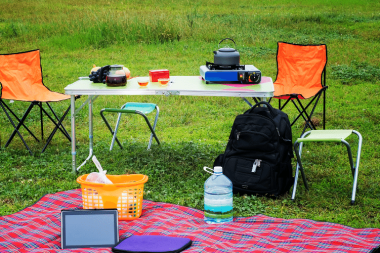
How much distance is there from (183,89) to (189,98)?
10.5 ft

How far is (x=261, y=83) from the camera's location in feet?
13.1

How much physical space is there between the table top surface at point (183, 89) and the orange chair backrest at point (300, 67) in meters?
1.50

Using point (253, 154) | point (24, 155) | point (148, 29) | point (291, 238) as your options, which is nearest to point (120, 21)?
point (148, 29)

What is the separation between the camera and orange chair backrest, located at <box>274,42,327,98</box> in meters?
5.40

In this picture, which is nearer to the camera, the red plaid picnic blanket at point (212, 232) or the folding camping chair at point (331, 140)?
the red plaid picnic blanket at point (212, 232)

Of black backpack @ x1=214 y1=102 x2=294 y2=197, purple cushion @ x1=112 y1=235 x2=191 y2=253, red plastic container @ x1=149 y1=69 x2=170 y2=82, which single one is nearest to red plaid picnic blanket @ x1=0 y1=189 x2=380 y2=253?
purple cushion @ x1=112 y1=235 x2=191 y2=253

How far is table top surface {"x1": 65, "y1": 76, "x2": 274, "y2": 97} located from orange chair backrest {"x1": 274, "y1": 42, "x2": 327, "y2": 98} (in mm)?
1504

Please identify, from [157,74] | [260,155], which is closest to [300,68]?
[157,74]

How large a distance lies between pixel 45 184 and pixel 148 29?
729 centimetres

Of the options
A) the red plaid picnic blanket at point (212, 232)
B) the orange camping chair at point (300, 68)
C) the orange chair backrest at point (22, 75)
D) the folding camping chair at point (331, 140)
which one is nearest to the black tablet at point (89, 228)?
the red plaid picnic blanket at point (212, 232)

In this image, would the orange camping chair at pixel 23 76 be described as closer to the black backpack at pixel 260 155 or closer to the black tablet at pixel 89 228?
the black backpack at pixel 260 155

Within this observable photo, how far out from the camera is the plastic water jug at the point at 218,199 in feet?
10.2

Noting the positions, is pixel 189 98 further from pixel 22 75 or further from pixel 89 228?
pixel 89 228

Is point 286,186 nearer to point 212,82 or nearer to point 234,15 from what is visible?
point 212,82
